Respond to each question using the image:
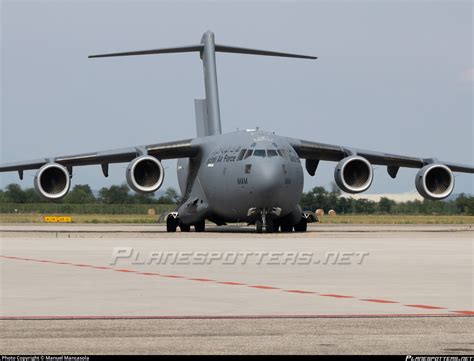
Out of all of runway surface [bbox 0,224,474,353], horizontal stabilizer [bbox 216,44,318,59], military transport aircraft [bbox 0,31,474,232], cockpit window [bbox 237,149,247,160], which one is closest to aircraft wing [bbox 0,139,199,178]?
military transport aircraft [bbox 0,31,474,232]

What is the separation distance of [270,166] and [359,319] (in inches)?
994

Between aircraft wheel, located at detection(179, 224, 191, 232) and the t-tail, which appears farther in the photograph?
the t-tail

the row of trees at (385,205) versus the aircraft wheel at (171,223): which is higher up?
the aircraft wheel at (171,223)

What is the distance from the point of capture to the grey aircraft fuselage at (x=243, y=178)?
120 ft

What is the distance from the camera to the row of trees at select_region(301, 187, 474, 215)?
91562mm

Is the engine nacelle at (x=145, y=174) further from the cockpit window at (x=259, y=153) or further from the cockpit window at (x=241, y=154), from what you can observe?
the cockpit window at (x=259, y=153)

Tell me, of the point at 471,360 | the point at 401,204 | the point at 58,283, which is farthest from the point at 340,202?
the point at 471,360

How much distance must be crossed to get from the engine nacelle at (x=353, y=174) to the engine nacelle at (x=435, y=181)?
6.68ft

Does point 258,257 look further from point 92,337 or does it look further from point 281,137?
point 281,137

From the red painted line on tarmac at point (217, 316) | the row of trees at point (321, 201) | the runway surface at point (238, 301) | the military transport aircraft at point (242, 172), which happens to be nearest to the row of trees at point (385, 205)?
the row of trees at point (321, 201)

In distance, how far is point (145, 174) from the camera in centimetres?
3856

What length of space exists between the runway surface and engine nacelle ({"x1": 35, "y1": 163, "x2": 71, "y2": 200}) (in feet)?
43.6

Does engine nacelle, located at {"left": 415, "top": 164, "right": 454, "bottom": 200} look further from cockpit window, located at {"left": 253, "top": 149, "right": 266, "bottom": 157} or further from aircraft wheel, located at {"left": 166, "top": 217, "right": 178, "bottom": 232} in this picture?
aircraft wheel, located at {"left": 166, "top": 217, "right": 178, "bottom": 232}

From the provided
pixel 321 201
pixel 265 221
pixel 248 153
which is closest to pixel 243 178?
pixel 248 153
